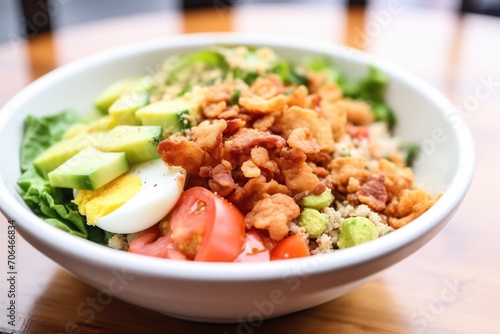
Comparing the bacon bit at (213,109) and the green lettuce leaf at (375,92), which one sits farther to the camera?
the green lettuce leaf at (375,92)

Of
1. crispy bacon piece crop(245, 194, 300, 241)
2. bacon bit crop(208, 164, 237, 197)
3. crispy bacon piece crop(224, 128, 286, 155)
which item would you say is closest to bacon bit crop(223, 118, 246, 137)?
crispy bacon piece crop(224, 128, 286, 155)

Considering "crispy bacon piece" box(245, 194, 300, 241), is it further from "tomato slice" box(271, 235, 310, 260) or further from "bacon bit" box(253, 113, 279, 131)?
"bacon bit" box(253, 113, 279, 131)

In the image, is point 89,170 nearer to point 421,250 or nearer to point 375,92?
point 421,250

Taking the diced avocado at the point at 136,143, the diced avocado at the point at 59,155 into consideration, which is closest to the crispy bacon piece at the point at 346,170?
the diced avocado at the point at 136,143

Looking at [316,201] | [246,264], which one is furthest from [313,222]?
[246,264]

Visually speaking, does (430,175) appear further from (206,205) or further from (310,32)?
(310,32)

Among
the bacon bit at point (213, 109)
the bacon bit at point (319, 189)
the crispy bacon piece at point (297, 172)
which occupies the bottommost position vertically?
the bacon bit at point (319, 189)

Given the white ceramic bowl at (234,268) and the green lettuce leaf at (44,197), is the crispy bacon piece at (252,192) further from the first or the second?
the green lettuce leaf at (44,197)
